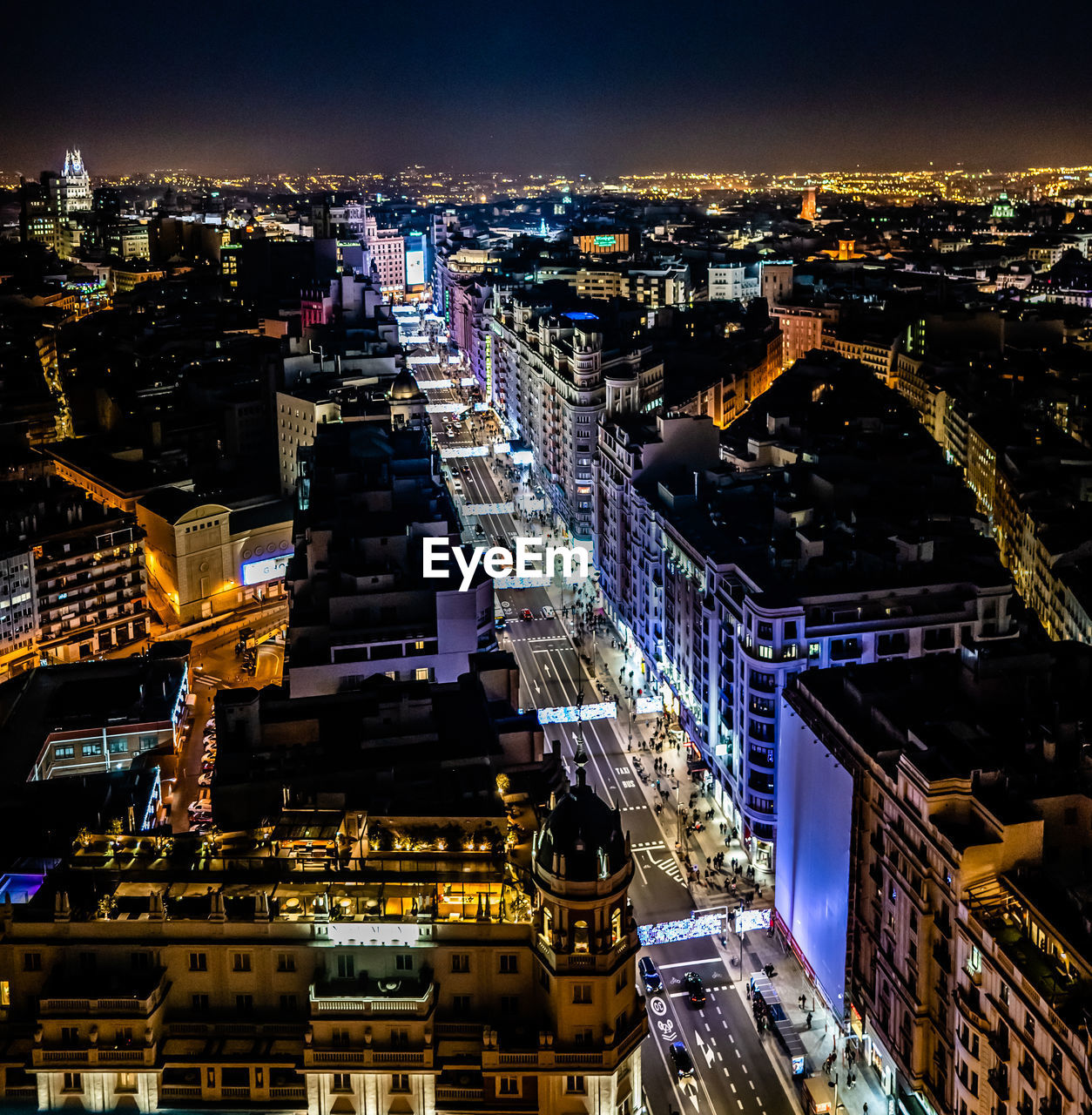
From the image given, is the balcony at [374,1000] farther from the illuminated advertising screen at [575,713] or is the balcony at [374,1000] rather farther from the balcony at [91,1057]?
the illuminated advertising screen at [575,713]

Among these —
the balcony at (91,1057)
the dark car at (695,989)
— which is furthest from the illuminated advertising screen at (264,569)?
the balcony at (91,1057)

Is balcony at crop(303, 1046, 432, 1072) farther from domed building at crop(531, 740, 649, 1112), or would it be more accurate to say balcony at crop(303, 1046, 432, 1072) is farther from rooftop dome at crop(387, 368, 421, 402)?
rooftop dome at crop(387, 368, 421, 402)

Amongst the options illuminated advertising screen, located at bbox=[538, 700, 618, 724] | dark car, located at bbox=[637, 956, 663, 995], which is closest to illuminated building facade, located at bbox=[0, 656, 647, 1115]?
dark car, located at bbox=[637, 956, 663, 995]

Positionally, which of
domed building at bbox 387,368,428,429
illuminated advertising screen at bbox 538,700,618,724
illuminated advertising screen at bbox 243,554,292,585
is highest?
domed building at bbox 387,368,428,429

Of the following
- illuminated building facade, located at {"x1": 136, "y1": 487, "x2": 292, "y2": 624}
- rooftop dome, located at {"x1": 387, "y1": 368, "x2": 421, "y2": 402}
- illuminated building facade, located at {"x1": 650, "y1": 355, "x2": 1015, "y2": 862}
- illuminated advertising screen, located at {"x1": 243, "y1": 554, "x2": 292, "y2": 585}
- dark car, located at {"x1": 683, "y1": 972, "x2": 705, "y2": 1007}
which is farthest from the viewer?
rooftop dome, located at {"x1": 387, "y1": 368, "x2": 421, "y2": 402}

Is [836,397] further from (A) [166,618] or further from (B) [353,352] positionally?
(A) [166,618]
